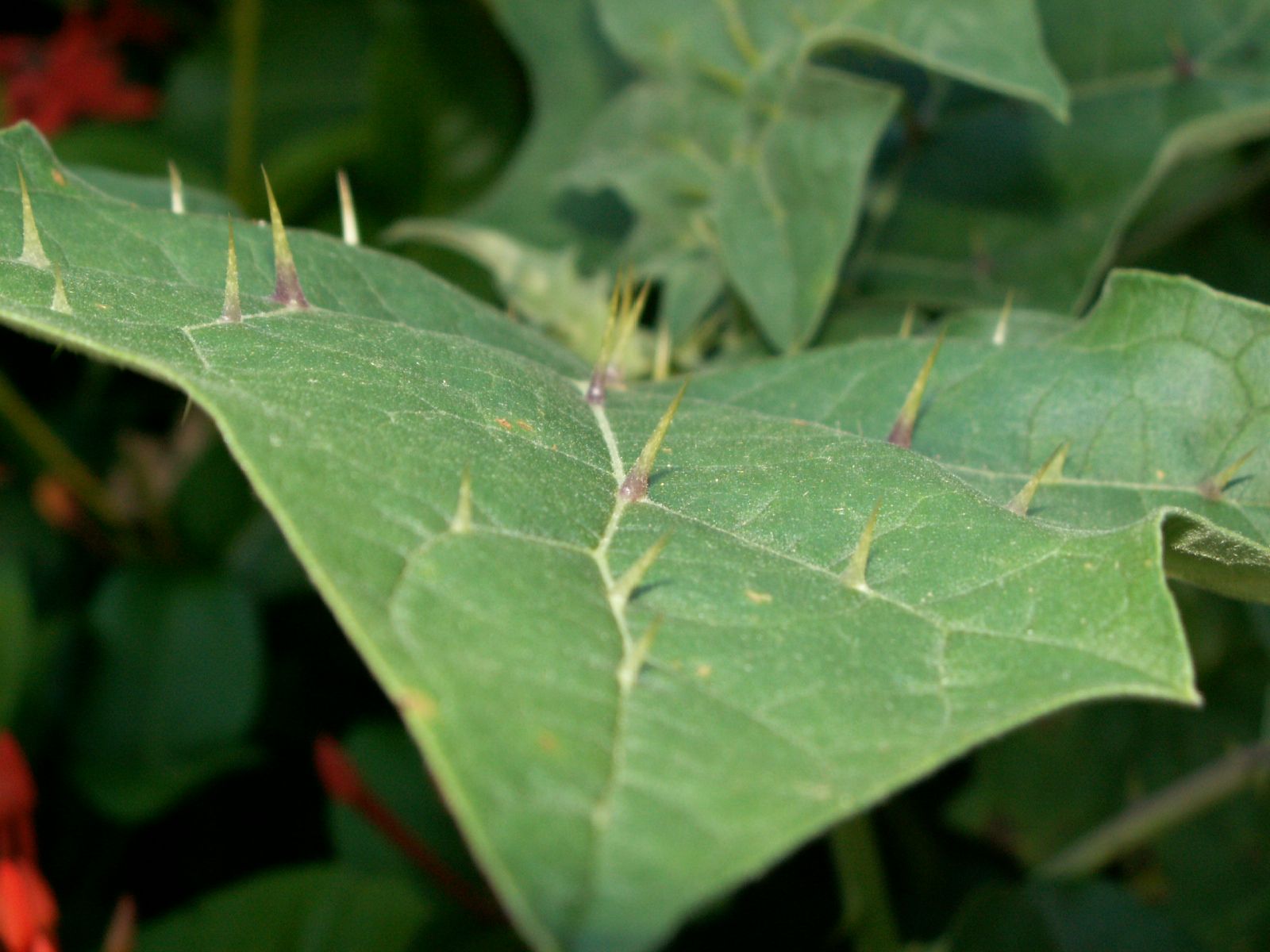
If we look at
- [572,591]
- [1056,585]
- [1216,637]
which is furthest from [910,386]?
[1216,637]

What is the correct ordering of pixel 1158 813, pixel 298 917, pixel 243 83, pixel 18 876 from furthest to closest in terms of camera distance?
pixel 243 83 < pixel 1158 813 < pixel 298 917 < pixel 18 876

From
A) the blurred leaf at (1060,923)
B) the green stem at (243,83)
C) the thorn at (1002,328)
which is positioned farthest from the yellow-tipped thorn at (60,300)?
the green stem at (243,83)

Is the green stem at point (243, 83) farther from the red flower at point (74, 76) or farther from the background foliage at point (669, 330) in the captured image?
the red flower at point (74, 76)

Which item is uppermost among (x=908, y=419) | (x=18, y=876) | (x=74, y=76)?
(x=908, y=419)

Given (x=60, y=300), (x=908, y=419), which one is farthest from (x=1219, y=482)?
(x=60, y=300)

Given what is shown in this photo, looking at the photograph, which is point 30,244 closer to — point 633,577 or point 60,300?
point 60,300

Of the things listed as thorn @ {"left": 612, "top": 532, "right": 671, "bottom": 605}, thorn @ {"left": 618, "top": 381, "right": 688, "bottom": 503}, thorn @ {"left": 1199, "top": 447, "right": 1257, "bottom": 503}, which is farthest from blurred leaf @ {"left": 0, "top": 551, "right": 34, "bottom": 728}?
thorn @ {"left": 1199, "top": 447, "right": 1257, "bottom": 503}
